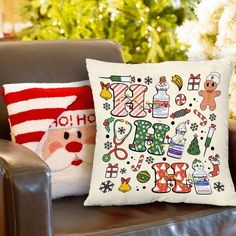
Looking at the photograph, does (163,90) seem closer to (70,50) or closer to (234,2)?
(70,50)

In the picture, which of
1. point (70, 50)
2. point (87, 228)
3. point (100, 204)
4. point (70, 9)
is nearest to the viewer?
point (87, 228)

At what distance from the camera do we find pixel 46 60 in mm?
1751

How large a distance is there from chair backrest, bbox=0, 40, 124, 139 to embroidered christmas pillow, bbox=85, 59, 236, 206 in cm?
17

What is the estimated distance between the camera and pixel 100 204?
1480 mm

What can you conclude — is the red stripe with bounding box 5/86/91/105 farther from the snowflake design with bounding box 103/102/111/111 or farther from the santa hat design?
the santa hat design

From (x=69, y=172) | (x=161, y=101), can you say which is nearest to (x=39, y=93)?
(x=69, y=172)

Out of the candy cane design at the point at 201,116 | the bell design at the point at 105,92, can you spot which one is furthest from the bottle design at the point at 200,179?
the bell design at the point at 105,92

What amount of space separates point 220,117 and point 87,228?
0.56 meters

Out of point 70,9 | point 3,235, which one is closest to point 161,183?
point 3,235

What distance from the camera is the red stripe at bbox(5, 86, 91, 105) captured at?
5.09 ft

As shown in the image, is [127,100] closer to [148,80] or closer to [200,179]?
[148,80]

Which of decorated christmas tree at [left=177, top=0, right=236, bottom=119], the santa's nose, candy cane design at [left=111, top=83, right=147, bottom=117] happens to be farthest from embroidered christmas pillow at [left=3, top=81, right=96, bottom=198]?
decorated christmas tree at [left=177, top=0, right=236, bottom=119]

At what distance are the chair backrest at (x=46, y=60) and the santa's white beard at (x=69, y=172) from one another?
0.72 ft

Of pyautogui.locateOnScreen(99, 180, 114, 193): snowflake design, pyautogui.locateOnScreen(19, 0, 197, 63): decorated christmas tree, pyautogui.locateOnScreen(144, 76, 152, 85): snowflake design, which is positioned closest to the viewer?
pyautogui.locateOnScreen(99, 180, 114, 193): snowflake design
